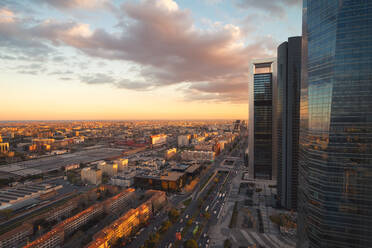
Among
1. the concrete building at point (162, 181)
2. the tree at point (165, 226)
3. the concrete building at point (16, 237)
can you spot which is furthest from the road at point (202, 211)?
the concrete building at point (16, 237)

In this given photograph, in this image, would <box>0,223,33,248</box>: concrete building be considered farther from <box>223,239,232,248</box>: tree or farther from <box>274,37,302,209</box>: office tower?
<box>274,37,302,209</box>: office tower

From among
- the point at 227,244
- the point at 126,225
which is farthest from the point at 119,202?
the point at 227,244

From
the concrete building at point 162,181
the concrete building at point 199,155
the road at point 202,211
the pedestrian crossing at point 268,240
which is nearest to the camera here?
the pedestrian crossing at point 268,240

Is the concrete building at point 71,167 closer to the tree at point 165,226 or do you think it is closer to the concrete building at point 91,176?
the concrete building at point 91,176

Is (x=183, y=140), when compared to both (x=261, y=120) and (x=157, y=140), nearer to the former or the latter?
(x=157, y=140)

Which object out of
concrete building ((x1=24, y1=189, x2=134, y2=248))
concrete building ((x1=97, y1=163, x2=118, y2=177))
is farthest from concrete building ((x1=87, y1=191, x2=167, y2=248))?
concrete building ((x1=97, y1=163, x2=118, y2=177))

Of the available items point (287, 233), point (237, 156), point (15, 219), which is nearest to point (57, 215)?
point (15, 219)
